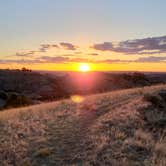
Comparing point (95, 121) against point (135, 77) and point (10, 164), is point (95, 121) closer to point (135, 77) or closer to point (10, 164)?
point (10, 164)

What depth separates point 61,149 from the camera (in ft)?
41.4

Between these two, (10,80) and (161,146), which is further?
(10,80)

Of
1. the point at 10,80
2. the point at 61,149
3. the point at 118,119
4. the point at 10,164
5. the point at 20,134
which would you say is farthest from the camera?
the point at 10,80

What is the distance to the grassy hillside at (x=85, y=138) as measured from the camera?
1149 cm

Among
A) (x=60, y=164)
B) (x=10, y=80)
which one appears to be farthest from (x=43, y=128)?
(x=10, y=80)

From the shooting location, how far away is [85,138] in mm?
13984

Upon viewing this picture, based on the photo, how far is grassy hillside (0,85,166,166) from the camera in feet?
37.7

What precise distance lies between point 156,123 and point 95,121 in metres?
2.91

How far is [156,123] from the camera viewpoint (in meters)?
17.5

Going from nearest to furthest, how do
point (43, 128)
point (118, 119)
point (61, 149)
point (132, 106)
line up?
point (61, 149), point (43, 128), point (118, 119), point (132, 106)

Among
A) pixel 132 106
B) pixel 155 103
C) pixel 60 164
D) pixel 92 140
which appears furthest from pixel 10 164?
pixel 155 103

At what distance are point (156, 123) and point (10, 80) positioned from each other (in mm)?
82887

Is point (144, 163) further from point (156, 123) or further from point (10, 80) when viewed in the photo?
point (10, 80)

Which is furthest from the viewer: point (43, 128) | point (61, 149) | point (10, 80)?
point (10, 80)
